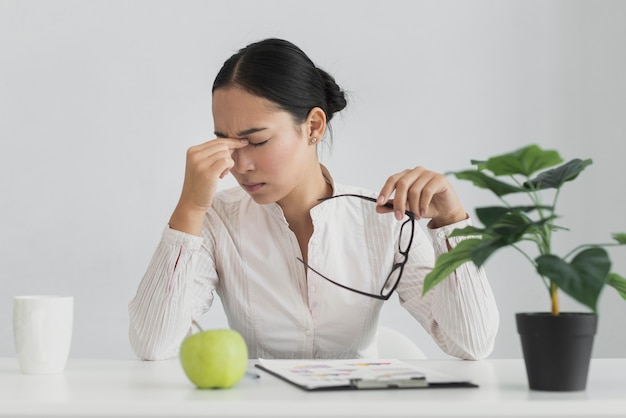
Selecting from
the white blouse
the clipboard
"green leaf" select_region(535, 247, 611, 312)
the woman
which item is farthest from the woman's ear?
"green leaf" select_region(535, 247, 611, 312)

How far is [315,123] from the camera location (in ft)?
6.06

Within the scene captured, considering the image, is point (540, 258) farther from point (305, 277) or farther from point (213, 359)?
point (305, 277)

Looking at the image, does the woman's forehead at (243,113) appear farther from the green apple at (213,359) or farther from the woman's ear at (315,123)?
the green apple at (213,359)

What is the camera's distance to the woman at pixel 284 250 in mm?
1620

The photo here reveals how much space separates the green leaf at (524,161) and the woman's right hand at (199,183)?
2.40ft

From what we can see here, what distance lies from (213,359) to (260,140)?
754 millimetres

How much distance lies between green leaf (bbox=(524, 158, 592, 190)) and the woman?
1.74ft

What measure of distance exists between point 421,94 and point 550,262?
183cm

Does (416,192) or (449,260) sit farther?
(416,192)

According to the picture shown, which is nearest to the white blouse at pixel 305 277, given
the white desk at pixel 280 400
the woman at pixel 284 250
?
the woman at pixel 284 250

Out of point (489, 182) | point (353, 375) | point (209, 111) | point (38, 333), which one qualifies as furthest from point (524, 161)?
point (209, 111)

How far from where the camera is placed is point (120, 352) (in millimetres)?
2596

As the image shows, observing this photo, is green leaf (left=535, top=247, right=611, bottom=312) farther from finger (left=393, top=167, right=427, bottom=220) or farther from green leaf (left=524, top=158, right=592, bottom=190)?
finger (left=393, top=167, right=427, bottom=220)

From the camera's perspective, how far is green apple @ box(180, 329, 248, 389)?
1.03m
